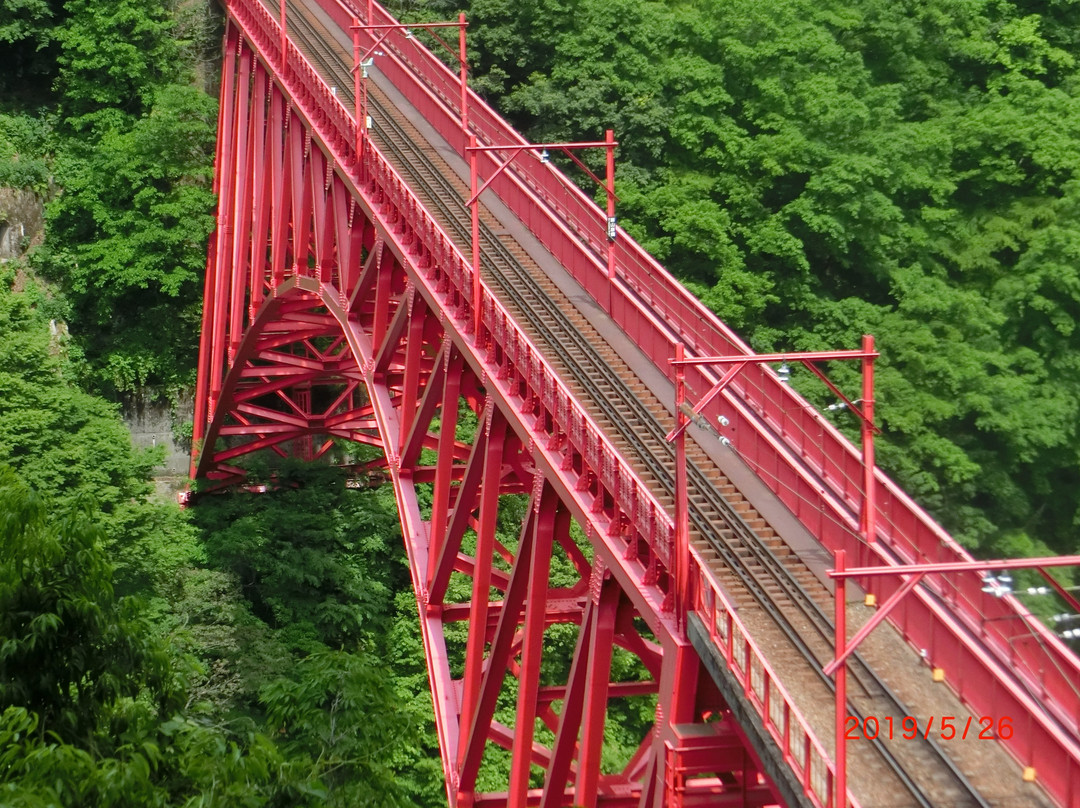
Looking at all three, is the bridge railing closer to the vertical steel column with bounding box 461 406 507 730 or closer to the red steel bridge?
the red steel bridge

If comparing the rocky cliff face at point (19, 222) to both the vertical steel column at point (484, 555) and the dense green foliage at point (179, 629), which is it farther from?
the vertical steel column at point (484, 555)

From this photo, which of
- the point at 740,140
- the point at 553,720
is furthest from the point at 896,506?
the point at 740,140

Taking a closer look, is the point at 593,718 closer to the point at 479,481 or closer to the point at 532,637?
the point at 532,637

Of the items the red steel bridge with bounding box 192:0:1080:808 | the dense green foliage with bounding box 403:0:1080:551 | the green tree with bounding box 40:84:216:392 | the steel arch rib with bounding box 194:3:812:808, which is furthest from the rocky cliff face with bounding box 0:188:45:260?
the dense green foliage with bounding box 403:0:1080:551

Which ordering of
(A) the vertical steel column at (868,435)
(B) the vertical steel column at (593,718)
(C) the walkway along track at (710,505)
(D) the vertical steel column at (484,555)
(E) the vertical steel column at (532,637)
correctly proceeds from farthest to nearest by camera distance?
1. (D) the vertical steel column at (484,555)
2. (E) the vertical steel column at (532,637)
3. (B) the vertical steel column at (593,718)
4. (C) the walkway along track at (710,505)
5. (A) the vertical steel column at (868,435)
